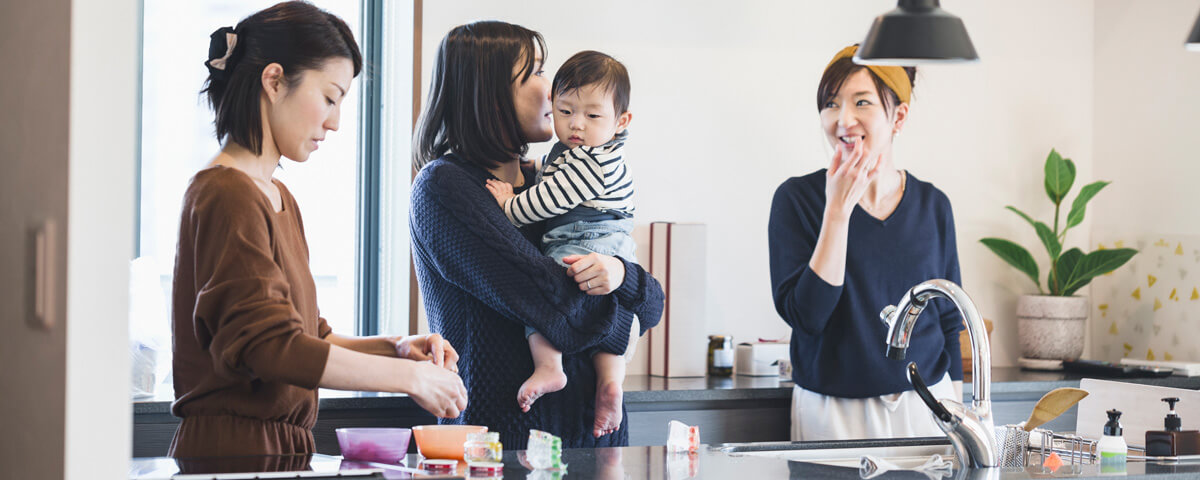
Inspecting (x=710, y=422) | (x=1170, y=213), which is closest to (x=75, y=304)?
(x=710, y=422)

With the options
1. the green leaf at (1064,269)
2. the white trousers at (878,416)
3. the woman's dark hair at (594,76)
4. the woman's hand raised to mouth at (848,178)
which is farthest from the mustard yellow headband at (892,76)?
the green leaf at (1064,269)

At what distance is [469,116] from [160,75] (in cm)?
127

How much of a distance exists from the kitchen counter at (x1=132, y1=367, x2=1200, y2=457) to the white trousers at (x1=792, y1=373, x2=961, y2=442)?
1.12ft

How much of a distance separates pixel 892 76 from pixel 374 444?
1495mm

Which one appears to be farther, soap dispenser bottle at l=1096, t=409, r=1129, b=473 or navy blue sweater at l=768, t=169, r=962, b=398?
navy blue sweater at l=768, t=169, r=962, b=398

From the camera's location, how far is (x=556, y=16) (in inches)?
130

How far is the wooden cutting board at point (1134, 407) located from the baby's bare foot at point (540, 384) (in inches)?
42.1

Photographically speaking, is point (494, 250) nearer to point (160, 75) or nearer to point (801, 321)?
point (801, 321)

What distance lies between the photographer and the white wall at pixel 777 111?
3371 millimetres

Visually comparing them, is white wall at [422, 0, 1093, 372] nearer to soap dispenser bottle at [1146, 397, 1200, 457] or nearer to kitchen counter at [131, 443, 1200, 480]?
kitchen counter at [131, 443, 1200, 480]

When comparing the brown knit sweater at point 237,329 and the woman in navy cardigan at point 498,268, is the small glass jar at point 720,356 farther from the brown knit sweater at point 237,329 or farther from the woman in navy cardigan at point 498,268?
the brown knit sweater at point 237,329

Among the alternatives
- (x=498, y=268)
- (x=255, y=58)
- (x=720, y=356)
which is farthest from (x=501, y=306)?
(x=720, y=356)

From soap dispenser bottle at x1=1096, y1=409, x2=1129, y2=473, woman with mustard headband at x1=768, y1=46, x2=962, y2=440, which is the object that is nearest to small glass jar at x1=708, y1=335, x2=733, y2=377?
woman with mustard headband at x1=768, y1=46, x2=962, y2=440

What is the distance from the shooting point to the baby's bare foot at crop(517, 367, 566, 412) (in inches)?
82.4
